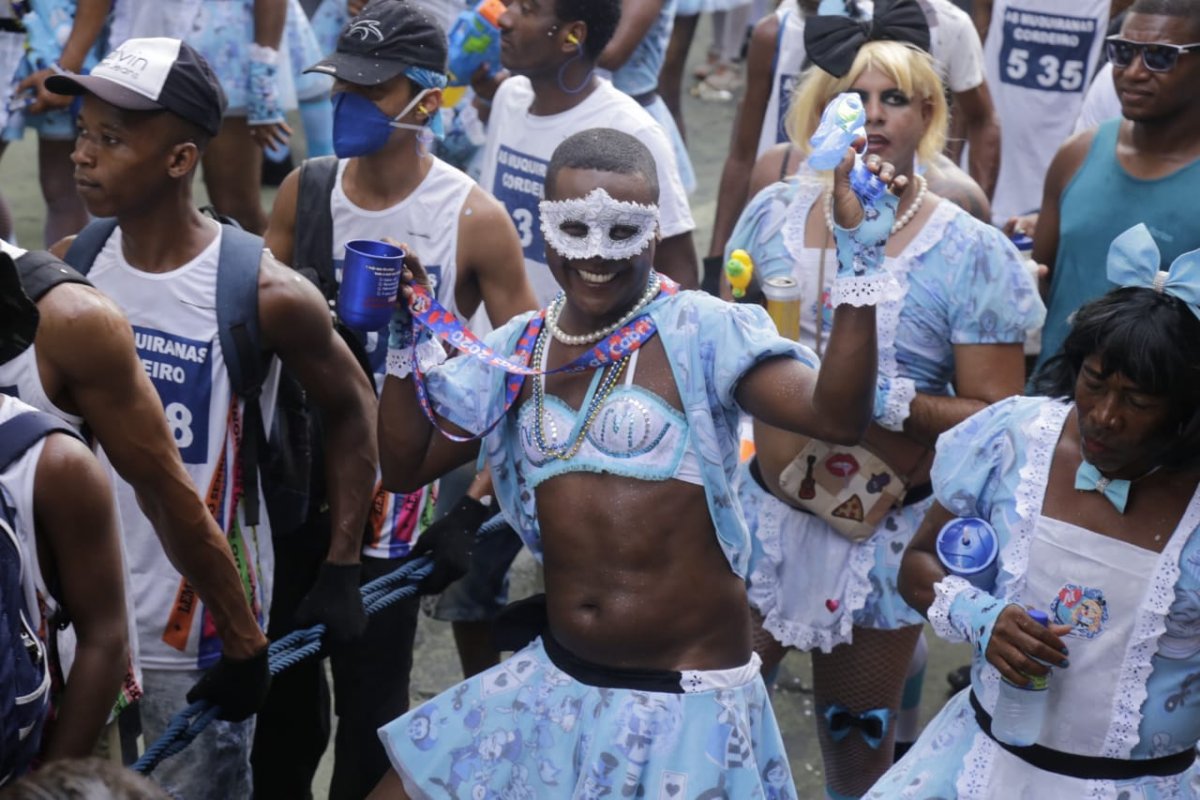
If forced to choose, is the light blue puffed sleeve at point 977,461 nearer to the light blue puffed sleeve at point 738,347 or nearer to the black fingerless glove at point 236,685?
the light blue puffed sleeve at point 738,347

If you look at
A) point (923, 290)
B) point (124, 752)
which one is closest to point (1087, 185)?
point (923, 290)

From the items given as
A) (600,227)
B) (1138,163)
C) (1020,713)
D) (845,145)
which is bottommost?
(1020,713)

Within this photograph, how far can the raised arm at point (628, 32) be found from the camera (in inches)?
279

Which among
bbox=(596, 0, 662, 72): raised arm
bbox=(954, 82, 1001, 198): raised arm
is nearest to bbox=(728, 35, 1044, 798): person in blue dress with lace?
bbox=(954, 82, 1001, 198): raised arm

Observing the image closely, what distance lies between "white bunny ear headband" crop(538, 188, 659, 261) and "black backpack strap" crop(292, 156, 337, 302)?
1.35 m

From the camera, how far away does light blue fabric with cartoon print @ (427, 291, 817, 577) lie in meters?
3.35

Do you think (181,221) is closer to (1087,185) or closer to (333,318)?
(333,318)

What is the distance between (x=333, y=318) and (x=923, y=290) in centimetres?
146

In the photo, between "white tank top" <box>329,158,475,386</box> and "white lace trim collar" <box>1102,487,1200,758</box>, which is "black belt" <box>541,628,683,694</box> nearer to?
"white lace trim collar" <box>1102,487,1200,758</box>

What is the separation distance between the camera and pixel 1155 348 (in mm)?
3158

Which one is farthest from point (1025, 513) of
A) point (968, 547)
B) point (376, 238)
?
point (376, 238)

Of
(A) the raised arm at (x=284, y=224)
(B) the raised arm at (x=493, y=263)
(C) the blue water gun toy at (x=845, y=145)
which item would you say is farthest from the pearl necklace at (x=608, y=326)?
(A) the raised arm at (x=284, y=224)

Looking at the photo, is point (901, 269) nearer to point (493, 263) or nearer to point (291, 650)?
point (493, 263)

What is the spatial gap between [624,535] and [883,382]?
1095 mm
